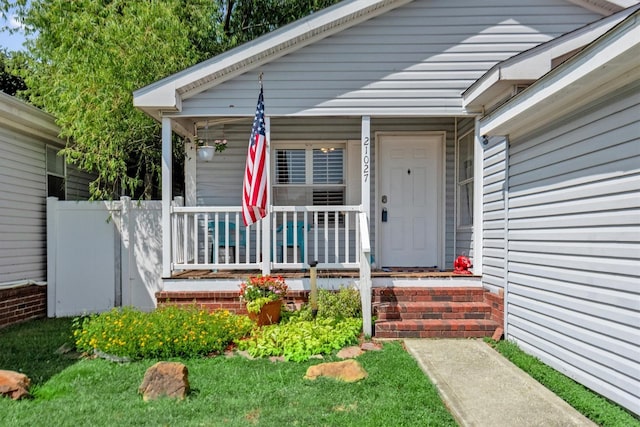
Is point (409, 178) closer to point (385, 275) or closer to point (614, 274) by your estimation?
point (385, 275)

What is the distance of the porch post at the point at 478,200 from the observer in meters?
5.71

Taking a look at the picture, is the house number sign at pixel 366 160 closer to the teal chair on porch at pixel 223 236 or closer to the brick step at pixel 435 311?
the brick step at pixel 435 311

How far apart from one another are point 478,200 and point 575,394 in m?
2.83

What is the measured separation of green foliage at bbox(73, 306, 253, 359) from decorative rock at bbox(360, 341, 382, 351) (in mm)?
1356

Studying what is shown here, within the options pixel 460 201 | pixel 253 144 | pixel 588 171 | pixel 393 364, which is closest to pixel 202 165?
pixel 253 144

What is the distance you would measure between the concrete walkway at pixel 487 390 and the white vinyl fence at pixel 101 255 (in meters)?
4.42

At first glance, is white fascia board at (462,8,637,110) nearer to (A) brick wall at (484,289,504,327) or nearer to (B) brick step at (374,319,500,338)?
(A) brick wall at (484,289,504,327)

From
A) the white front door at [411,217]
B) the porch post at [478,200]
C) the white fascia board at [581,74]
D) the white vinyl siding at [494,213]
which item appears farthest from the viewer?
the white front door at [411,217]

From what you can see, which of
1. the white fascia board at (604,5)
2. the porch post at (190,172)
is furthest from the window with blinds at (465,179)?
the porch post at (190,172)

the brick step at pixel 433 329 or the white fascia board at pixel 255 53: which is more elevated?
the white fascia board at pixel 255 53

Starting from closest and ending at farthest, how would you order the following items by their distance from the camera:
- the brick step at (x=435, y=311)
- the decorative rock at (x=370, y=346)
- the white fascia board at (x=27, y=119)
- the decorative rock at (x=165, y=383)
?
the decorative rock at (x=165, y=383)
the decorative rock at (x=370, y=346)
the brick step at (x=435, y=311)
the white fascia board at (x=27, y=119)

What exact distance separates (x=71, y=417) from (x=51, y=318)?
427 cm

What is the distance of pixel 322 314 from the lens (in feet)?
17.2

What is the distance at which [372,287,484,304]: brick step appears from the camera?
550 cm
